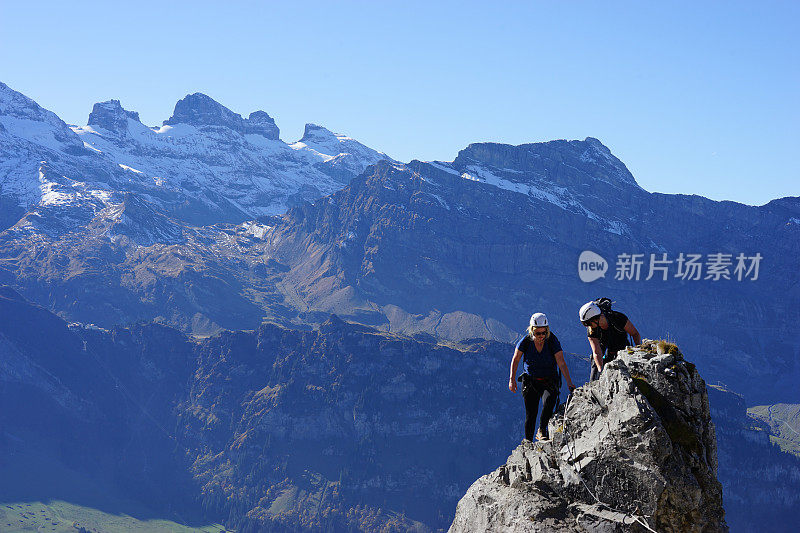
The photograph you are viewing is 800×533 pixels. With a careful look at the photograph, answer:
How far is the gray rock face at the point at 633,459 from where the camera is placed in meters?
22.8

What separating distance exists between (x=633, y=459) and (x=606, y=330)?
21.6 ft

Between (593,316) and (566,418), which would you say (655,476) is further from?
(593,316)

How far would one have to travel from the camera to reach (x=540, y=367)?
2811 cm

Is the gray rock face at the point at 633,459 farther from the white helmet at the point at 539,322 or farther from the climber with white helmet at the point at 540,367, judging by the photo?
the white helmet at the point at 539,322

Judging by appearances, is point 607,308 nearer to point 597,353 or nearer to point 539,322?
point 597,353

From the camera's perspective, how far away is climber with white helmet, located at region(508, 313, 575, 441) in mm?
27922

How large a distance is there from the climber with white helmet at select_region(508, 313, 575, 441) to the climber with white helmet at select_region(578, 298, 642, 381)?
1.37m

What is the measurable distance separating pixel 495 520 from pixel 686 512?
6.42m

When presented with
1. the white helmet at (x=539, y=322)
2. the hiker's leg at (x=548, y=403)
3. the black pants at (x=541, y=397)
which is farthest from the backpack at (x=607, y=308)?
the hiker's leg at (x=548, y=403)

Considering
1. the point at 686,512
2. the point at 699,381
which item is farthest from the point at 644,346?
the point at 686,512

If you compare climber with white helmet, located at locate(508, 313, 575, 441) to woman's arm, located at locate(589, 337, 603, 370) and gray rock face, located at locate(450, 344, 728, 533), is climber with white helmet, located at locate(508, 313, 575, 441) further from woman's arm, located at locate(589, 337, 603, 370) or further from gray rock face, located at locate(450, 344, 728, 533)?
gray rock face, located at locate(450, 344, 728, 533)

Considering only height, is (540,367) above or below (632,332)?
below

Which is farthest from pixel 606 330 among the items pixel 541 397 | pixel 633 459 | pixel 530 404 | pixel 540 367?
pixel 633 459

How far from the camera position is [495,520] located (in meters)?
25.9
